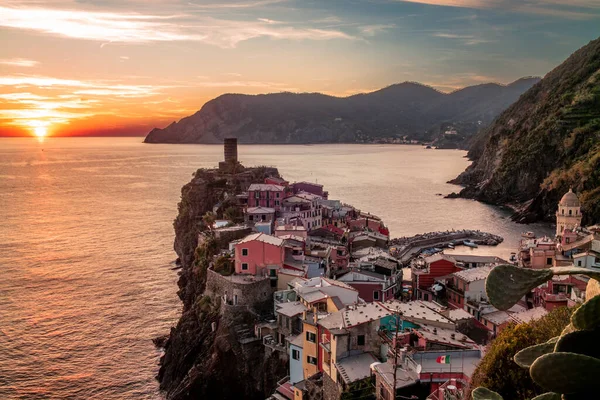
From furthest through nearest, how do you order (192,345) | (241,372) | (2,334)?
(2,334) → (192,345) → (241,372)

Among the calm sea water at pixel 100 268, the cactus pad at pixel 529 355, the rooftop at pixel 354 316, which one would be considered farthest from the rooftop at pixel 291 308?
the cactus pad at pixel 529 355

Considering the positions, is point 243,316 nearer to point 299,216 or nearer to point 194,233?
point 299,216

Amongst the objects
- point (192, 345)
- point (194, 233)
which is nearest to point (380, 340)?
point (192, 345)

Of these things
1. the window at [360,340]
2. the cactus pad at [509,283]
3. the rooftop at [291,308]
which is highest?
the cactus pad at [509,283]

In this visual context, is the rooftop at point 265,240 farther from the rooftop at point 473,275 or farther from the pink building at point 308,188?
the pink building at point 308,188

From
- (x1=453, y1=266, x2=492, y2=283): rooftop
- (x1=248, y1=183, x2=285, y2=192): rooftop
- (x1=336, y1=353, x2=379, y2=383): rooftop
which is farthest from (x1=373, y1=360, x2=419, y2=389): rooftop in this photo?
(x1=248, y1=183, x2=285, y2=192): rooftop

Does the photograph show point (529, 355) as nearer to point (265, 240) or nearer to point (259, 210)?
point (265, 240)
